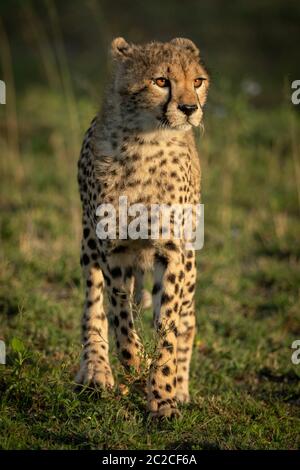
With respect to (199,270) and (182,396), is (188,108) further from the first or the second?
(199,270)

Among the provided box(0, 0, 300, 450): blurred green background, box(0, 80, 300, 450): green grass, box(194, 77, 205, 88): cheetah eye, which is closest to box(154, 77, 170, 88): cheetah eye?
box(194, 77, 205, 88): cheetah eye

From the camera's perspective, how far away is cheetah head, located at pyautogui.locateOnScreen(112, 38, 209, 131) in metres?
3.59

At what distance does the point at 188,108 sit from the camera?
139 inches

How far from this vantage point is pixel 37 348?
4.34 meters

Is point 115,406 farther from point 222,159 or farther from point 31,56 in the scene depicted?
point 31,56

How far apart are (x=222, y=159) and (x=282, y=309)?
2485 millimetres

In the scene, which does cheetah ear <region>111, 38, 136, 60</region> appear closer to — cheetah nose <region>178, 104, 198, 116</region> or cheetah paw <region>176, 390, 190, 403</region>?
cheetah nose <region>178, 104, 198, 116</region>

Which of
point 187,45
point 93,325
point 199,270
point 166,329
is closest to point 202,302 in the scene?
point 199,270

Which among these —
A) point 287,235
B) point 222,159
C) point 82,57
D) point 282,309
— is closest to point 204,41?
point 82,57

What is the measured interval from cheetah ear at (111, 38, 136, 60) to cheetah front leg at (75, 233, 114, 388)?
0.87 metres

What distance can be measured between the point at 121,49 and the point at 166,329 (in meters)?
1.29

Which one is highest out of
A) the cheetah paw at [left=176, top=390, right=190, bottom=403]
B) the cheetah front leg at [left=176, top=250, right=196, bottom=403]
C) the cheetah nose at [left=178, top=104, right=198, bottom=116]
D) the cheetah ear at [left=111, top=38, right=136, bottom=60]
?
the cheetah ear at [left=111, top=38, right=136, bottom=60]

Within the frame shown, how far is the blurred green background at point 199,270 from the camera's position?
11.5 ft

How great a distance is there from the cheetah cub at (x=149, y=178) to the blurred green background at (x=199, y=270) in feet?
0.42
